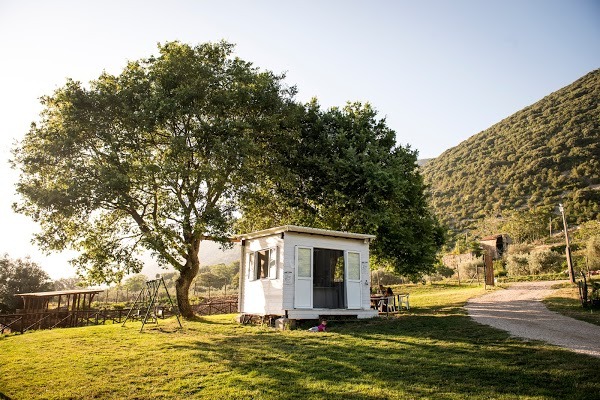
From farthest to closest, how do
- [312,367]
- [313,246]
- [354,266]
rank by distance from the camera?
[354,266]
[313,246]
[312,367]

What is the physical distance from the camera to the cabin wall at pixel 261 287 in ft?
51.2

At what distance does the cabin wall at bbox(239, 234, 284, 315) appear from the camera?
1561 centimetres

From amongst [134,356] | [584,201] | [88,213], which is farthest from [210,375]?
[584,201]

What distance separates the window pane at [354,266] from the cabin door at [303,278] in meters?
1.96

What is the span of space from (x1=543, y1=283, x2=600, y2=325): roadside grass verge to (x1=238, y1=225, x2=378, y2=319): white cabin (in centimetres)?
731

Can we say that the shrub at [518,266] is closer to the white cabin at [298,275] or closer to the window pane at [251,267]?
the white cabin at [298,275]

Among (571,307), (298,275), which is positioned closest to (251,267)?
(298,275)

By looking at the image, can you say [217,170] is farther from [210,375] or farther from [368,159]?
[210,375]

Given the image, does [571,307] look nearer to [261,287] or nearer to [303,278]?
[303,278]

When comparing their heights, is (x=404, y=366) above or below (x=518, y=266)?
below

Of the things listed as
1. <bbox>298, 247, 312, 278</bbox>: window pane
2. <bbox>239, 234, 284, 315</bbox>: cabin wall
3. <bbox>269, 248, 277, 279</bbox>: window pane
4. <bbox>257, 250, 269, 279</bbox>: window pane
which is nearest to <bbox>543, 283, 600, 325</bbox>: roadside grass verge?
<bbox>298, 247, 312, 278</bbox>: window pane

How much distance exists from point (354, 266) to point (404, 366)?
915 cm

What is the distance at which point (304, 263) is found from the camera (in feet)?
52.0

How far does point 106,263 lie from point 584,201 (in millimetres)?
67650
